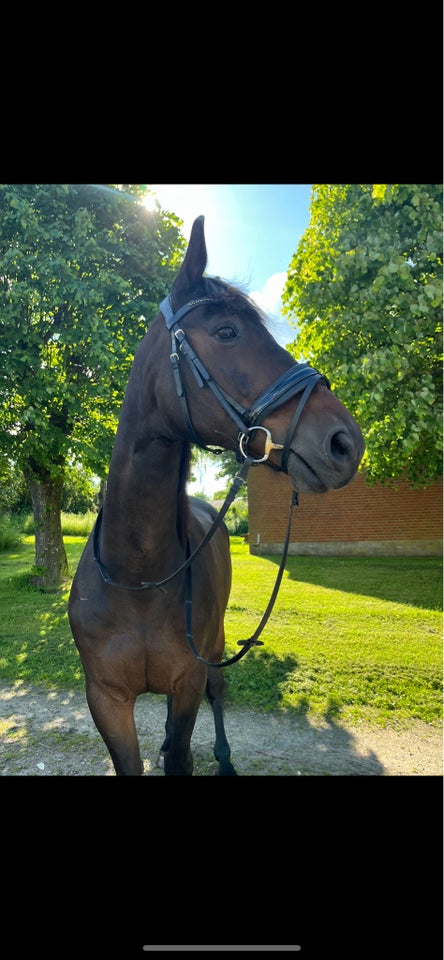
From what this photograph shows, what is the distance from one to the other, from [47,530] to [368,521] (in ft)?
34.2

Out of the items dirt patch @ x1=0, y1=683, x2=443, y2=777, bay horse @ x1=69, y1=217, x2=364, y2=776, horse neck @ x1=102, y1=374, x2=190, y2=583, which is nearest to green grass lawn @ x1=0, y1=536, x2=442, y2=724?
dirt patch @ x1=0, y1=683, x2=443, y2=777

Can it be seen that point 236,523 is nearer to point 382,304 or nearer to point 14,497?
point 14,497

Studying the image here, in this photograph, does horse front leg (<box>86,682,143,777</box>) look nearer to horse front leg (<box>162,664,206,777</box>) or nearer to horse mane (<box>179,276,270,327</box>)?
horse front leg (<box>162,664,206,777</box>)

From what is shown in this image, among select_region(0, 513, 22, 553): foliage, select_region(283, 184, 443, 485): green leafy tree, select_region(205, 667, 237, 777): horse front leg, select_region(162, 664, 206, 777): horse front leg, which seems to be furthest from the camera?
select_region(0, 513, 22, 553): foliage

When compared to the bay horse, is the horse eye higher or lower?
higher

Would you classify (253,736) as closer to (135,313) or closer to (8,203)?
(135,313)

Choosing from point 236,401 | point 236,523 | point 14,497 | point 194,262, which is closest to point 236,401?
point 236,401

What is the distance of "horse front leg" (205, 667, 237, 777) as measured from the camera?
3.73 m

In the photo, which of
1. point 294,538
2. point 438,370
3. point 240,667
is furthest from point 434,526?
point 240,667

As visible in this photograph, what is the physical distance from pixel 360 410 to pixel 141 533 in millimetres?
5223

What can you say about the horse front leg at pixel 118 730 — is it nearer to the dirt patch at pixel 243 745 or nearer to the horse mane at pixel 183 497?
the horse mane at pixel 183 497

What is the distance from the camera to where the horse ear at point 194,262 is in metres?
1.88

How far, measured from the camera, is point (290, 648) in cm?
716

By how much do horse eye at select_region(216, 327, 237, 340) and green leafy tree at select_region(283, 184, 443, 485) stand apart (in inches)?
186
